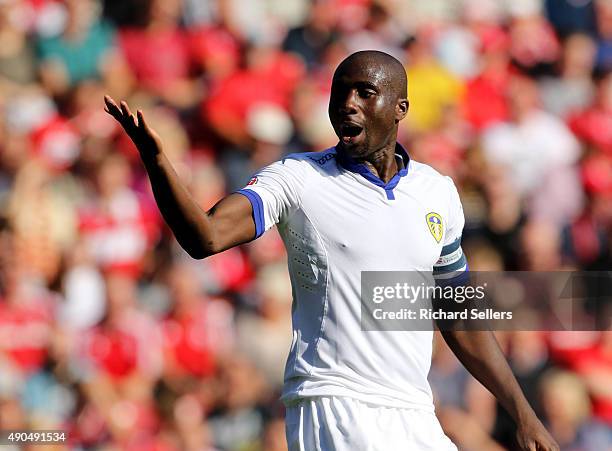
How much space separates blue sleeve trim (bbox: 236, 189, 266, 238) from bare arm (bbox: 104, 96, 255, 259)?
2.9 inches

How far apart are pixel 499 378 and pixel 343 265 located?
87 cm

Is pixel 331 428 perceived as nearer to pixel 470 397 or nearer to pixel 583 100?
pixel 470 397

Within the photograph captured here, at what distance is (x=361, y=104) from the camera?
4406mm

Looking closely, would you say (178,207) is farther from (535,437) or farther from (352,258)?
(535,437)

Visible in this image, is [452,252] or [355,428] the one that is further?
[452,252]

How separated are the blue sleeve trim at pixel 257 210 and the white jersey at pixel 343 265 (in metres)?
0.02

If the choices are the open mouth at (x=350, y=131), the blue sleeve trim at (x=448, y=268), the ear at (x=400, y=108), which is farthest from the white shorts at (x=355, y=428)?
the ear at (x=400, y=108)

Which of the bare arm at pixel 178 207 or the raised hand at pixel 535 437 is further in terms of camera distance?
the raised hand at pixel 535 437

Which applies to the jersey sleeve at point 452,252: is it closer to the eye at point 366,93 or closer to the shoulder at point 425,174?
the shoulder at point 425,174

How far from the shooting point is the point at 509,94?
10.8 m

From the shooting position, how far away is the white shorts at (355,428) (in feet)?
13.9

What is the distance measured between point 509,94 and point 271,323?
352cm

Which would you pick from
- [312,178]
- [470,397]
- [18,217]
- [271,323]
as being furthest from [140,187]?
[312,178]

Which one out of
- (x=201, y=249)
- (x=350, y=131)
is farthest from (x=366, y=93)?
(x=201, y=249)
